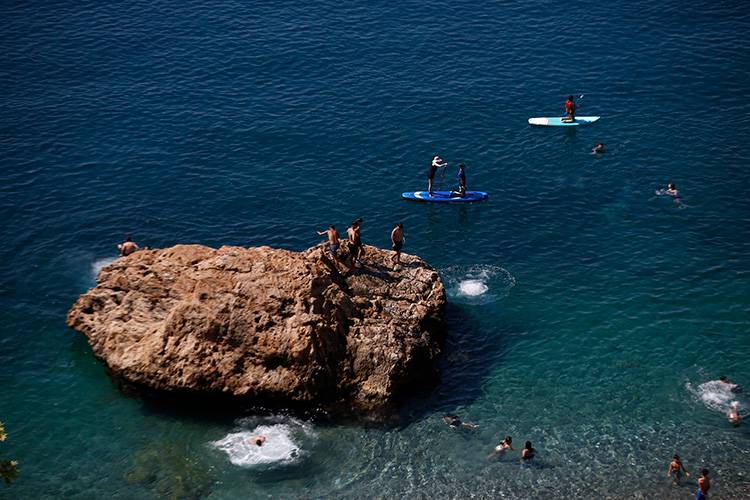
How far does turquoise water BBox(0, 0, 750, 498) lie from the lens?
135ft

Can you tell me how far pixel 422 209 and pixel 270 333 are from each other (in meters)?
21.2

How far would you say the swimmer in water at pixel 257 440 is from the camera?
4103cm

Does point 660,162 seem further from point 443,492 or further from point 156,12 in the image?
point 156,12

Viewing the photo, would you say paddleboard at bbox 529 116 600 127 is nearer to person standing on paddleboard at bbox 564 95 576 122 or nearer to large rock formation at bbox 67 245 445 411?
person standing on paddleboard at bbox 564 95 576 122

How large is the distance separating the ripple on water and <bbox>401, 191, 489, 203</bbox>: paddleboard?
7496 mm

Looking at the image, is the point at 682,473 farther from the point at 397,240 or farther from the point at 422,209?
the point at 422,209

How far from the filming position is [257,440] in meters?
41.1

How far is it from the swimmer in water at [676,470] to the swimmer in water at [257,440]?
18.5 metres

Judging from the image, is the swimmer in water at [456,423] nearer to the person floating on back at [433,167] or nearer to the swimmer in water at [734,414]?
the swimmer in water at [734,414]

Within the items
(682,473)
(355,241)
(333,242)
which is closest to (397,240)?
(355,241)

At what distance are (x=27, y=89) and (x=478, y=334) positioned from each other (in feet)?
154

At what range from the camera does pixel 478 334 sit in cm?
4931

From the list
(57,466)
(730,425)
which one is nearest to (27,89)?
(57,466)

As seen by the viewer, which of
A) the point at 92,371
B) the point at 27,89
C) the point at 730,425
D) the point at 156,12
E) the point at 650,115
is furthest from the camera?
the point at 156,12
